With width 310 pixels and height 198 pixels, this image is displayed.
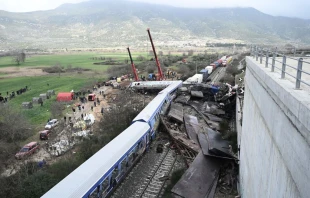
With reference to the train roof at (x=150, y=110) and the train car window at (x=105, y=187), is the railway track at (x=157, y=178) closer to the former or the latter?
the train car window at (x=105, y=187)

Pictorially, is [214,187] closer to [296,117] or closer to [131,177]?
[131,177]

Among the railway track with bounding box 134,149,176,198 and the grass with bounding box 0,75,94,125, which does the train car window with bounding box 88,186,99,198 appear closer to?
the railway track with bounding box 134,149,176,198

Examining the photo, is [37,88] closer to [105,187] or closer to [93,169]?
[105,187]

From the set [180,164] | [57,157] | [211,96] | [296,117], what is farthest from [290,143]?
[211,96]

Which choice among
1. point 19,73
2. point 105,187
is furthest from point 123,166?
point 19,73

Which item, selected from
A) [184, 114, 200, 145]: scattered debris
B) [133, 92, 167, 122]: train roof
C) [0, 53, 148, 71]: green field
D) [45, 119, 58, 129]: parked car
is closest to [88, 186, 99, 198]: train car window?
[133, 92, 167, 122]: train roof
